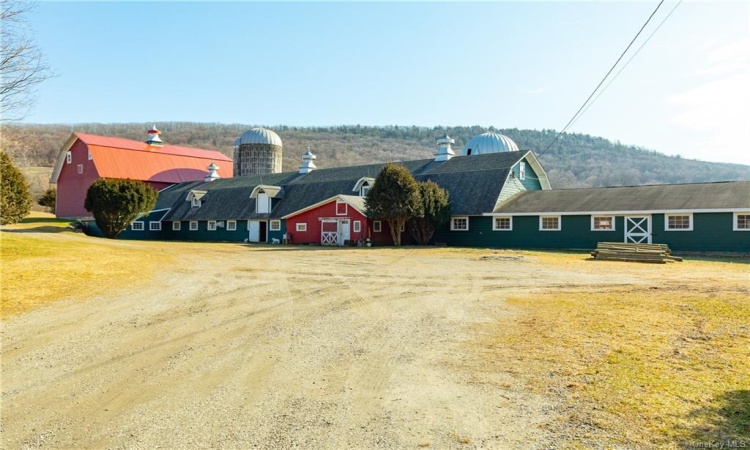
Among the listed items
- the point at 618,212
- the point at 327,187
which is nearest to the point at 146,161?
the point at 327,187

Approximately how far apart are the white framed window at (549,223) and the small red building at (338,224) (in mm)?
10782

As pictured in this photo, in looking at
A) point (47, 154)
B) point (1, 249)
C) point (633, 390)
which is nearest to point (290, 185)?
point (1, 249)

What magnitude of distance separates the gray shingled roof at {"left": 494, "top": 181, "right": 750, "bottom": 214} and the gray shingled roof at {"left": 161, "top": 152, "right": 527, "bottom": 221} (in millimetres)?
2390

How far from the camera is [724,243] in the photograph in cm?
2802

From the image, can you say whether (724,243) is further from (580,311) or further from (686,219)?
(580,311)

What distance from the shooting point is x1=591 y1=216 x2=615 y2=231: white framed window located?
104 feet

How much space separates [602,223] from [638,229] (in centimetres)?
203

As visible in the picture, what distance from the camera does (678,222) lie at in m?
29.5

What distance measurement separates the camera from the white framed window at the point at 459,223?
38.0m

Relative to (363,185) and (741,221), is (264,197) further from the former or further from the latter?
(741,221)

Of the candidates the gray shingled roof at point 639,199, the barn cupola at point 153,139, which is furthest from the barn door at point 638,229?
the barn cupola at point 153,139

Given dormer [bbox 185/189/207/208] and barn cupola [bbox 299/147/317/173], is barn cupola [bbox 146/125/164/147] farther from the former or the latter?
barn cupola [bbox 299/147/317/173]

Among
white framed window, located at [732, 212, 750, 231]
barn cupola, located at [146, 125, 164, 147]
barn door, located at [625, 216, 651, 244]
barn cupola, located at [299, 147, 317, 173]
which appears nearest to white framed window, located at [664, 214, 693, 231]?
barn door, located at [625, 216, 651, 244]

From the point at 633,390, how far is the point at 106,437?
5709 millimetres
